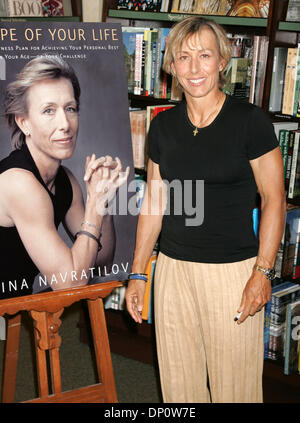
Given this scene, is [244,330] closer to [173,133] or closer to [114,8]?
[173,133]

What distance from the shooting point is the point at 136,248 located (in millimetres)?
2020

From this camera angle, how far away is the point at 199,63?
5.72 ft

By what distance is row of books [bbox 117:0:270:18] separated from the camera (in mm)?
2533

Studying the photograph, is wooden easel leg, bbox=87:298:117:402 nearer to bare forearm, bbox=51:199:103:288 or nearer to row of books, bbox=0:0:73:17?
bare forearm, bbox=51:199:103:288

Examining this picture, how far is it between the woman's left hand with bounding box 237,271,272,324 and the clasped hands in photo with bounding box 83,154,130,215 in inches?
23.5

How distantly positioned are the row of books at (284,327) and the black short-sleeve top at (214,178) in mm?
839

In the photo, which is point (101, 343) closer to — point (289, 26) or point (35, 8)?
point (289, 26)

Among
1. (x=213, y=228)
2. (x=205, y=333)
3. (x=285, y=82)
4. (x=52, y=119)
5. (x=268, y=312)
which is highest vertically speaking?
(x=285, y=82)

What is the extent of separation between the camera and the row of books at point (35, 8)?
9.81 feet

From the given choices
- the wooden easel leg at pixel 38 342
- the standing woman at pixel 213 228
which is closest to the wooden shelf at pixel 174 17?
the standing woman at pixel 213 228

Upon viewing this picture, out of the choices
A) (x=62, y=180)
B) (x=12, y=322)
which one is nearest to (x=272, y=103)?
(x=62, y=180)

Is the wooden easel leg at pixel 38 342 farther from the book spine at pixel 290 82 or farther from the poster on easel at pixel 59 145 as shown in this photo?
the book spine at pixel 290 82

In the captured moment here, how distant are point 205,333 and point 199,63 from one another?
822 mm

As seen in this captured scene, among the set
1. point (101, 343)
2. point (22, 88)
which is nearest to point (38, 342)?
point (101, 343)
